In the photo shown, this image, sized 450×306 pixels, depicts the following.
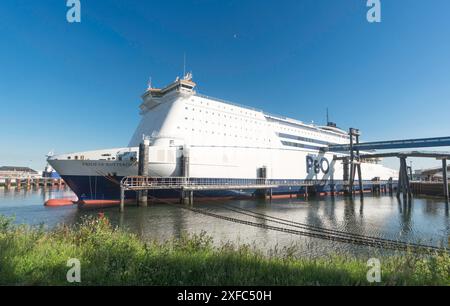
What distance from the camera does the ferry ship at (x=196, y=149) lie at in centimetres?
2309

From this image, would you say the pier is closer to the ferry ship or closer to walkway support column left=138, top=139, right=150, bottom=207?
walkway support column left=138, top=139, right=150, bottom=207

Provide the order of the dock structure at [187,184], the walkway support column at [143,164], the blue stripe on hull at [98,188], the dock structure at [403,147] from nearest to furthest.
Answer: the dock structure at [187,184]
the walkway support column at [143,164]
the blue stripe on hull at [98,188]
the dock structure at [403,147]

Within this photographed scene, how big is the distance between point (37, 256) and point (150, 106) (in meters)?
29.4

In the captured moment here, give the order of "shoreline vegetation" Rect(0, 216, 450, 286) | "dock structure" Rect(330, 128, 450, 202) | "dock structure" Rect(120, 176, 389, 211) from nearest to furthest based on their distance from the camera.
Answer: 1. "shoreline vegetation" Rect(0, 216, 450, 286)
2. "dock structure" Rect(120, 176, 389, 211)
3. "dock structure" Rect(330, 128, 450, 202)

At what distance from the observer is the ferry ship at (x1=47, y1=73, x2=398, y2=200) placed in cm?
2309

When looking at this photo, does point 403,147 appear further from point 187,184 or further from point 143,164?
point 143,164

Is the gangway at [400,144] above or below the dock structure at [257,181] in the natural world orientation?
above

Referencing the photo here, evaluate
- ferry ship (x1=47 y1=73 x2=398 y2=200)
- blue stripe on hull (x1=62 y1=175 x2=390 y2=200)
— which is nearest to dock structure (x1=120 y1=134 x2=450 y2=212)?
ferry ship (x1=47 y1=73 x2=398 y2=200)

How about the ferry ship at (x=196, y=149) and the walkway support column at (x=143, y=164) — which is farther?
the ferry ship at (x=196, y=149)

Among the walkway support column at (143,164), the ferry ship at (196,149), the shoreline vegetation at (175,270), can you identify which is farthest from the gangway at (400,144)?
the shoreline vegetation at (175,270)

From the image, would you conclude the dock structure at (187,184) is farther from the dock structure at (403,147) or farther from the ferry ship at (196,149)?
the dock structure at (403,147)

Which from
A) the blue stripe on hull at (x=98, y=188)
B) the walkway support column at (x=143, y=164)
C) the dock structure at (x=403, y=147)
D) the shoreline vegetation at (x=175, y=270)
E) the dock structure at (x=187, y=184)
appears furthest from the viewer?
the dock structure at (x=403, y=147)

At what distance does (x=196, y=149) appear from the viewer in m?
25.9
